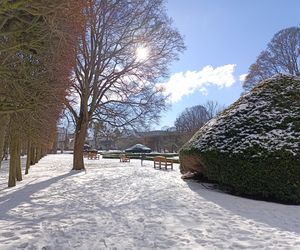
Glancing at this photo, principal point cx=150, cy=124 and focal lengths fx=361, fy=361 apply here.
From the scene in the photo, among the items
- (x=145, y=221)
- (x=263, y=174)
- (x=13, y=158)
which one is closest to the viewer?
(x=145, y=221)

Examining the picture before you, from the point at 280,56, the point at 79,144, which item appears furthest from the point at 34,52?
the point at 280,56

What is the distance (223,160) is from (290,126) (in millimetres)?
2211

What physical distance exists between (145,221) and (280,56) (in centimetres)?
3026

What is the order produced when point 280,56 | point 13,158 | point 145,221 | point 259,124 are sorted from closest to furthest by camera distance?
point 145,221
point 259,124
point 13,158
point 280,56

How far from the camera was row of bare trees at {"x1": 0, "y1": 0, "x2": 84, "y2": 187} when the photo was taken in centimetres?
623

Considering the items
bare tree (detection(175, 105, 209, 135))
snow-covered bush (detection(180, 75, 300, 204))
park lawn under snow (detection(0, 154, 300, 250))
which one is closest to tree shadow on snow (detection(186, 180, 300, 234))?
park lawn under snow (detection(0, 154, 300, 250))

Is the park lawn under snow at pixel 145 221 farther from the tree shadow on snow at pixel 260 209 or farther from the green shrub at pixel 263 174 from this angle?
the green shrub at pixel 263 174

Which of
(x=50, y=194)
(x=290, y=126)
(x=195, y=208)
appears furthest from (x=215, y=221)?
(x=50, y=194)

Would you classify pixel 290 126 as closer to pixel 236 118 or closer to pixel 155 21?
pixel 236 118

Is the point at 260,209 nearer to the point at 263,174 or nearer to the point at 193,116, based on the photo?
the point at 263,174

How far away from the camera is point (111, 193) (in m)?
Result: 10.7

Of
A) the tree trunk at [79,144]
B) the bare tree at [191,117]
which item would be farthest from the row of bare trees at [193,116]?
the tree trunk at [79,144]

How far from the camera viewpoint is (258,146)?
33.5ft

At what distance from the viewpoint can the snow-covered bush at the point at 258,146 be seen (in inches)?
376
